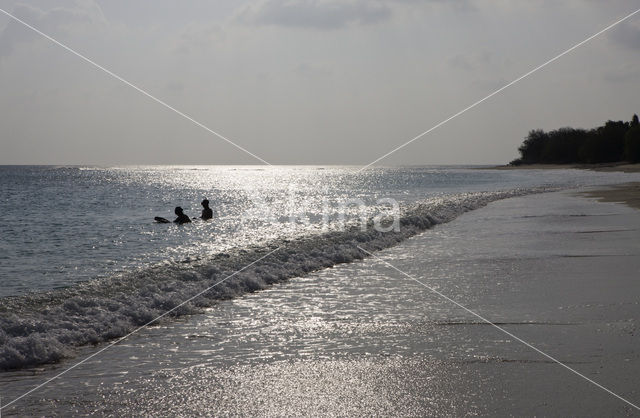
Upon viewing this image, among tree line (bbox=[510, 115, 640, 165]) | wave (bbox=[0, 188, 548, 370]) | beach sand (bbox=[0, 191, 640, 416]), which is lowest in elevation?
beach sand (bbox=[0, 191, 640, 416])

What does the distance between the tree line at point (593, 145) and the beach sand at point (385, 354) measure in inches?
4612

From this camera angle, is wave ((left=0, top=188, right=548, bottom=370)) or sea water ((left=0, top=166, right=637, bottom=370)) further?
sea water ((left=0, top=166, right=637, bottom=370))

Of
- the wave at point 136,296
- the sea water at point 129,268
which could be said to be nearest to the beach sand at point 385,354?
the wave at point 136,296

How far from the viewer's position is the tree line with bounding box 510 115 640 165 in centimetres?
12025

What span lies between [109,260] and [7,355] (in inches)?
474

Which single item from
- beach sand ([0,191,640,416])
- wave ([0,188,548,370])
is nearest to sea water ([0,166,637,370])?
wave ([0,188,548,370])

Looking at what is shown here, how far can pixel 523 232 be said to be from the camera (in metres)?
23.9

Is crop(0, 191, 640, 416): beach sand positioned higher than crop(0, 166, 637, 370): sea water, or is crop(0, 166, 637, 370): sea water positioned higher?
crop(0, 166, 637, 370): sea water

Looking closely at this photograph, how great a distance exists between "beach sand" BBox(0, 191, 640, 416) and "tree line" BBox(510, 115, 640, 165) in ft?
384

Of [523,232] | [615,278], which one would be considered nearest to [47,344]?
[615,278]

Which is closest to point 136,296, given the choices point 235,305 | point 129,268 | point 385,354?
Result: point 235,305

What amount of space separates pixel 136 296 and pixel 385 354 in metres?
6.23

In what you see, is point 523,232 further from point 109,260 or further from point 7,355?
point 7,355

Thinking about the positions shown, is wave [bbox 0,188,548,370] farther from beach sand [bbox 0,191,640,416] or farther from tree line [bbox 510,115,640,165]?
tree line [bbox 510,115,640,165]
